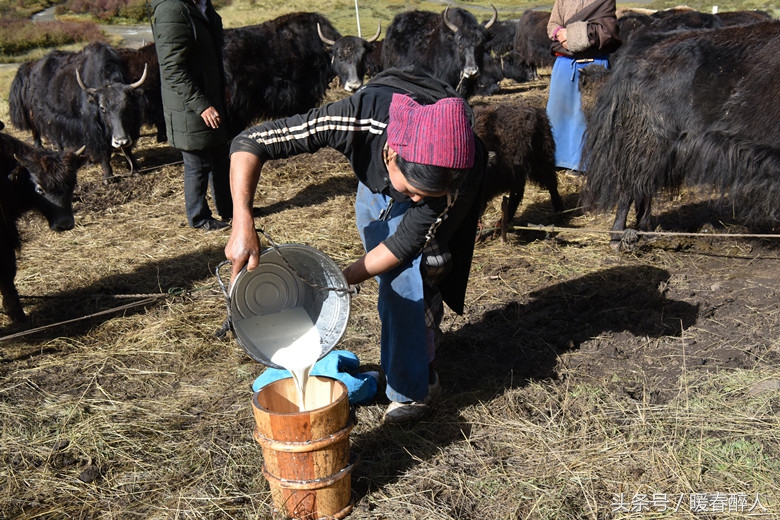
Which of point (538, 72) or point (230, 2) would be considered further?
point (230, 2)

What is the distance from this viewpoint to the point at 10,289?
4.42 metres

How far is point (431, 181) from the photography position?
2.42 meters

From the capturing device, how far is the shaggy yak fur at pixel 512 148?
17.4 feet

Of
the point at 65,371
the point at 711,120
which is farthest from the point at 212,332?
the point at 711,120

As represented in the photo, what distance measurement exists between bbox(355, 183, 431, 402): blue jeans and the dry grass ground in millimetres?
256

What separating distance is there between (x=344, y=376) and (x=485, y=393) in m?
0.71

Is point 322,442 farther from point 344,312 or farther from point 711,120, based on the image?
point 711,120

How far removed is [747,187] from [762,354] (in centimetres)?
155

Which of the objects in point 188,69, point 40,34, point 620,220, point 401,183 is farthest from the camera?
point 40,34

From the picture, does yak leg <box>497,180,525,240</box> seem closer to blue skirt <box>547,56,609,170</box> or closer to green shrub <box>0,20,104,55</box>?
blue skirt <box>547,56,609,170</box>

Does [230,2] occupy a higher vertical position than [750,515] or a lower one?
higher

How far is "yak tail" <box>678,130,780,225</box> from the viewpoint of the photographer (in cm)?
457

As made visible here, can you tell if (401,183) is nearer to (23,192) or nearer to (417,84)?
(417,84)

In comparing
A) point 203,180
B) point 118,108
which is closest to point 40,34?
point 118,108
